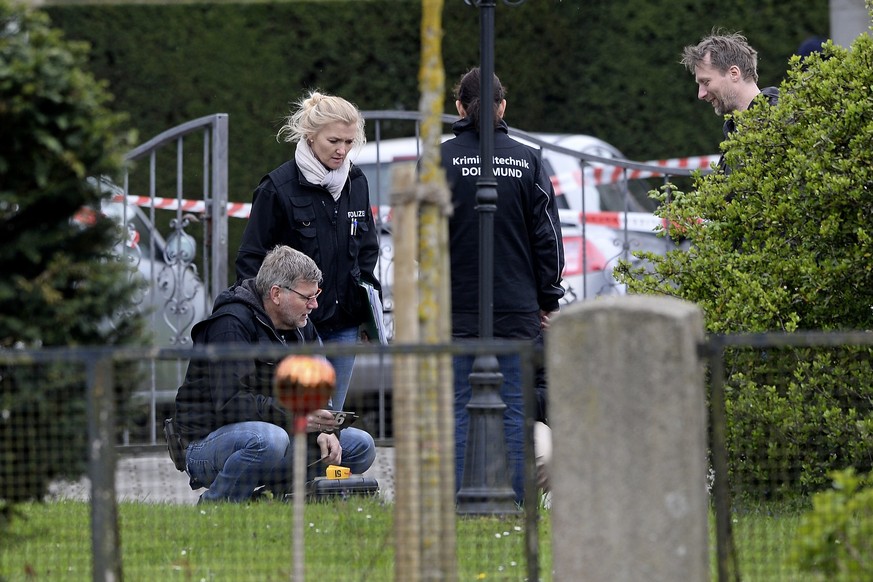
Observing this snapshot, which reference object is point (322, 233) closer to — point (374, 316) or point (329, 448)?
point (374, 316)

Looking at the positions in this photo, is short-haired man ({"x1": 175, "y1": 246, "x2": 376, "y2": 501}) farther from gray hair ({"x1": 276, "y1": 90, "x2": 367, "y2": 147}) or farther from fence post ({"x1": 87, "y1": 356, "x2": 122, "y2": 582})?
fence post ({"x1": 87, "y1": 356, "x2": 122, "y2": 582})

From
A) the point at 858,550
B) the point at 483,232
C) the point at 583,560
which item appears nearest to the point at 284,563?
the point at 583,560

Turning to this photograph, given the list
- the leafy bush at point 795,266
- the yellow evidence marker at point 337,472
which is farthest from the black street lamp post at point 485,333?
the leafy bush at point 795,266

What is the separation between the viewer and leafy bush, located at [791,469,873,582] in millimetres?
3848

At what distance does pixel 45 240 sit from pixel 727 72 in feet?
12.5

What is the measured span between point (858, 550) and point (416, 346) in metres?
1.34

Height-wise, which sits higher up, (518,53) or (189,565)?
(518,53)

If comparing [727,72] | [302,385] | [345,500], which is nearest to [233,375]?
[345,500]

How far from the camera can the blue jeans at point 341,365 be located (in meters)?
6.87

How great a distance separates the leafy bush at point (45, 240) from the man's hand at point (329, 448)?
2.30m

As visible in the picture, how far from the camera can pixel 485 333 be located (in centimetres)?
Result: 584

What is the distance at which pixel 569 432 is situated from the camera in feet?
12.3

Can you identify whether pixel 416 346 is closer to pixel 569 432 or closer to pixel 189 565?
pixel 569 432

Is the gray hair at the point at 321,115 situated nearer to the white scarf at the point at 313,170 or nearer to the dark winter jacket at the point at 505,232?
the white scarf at the point at 313,170
